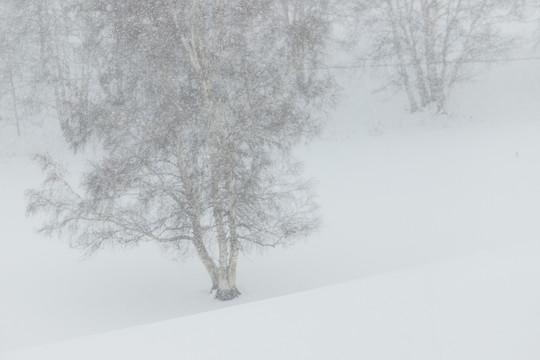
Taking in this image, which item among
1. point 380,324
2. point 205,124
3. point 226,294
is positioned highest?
point 205,124

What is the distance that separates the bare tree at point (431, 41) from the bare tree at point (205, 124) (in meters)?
0.35

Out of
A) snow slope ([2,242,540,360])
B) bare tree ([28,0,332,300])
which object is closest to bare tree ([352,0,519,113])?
bare tree ([28,0,332,300])

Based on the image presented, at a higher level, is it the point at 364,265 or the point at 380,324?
the point at 364,265

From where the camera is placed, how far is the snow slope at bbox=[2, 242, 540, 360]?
56.5 inches

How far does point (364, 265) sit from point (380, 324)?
653mm

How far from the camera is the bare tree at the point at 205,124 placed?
2268mm

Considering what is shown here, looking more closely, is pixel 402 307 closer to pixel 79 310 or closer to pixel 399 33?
pixel 79 310

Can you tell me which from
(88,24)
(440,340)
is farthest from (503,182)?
(88,24)

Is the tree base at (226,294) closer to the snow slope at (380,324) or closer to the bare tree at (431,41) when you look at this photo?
the snow slope at (380,324)

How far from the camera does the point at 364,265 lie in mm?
2387

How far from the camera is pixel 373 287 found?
6.10ft

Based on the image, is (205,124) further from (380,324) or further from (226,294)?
(380,324)

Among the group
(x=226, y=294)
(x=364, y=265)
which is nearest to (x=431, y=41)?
(x=364, y=265)

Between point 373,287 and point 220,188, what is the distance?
83 centimetres
